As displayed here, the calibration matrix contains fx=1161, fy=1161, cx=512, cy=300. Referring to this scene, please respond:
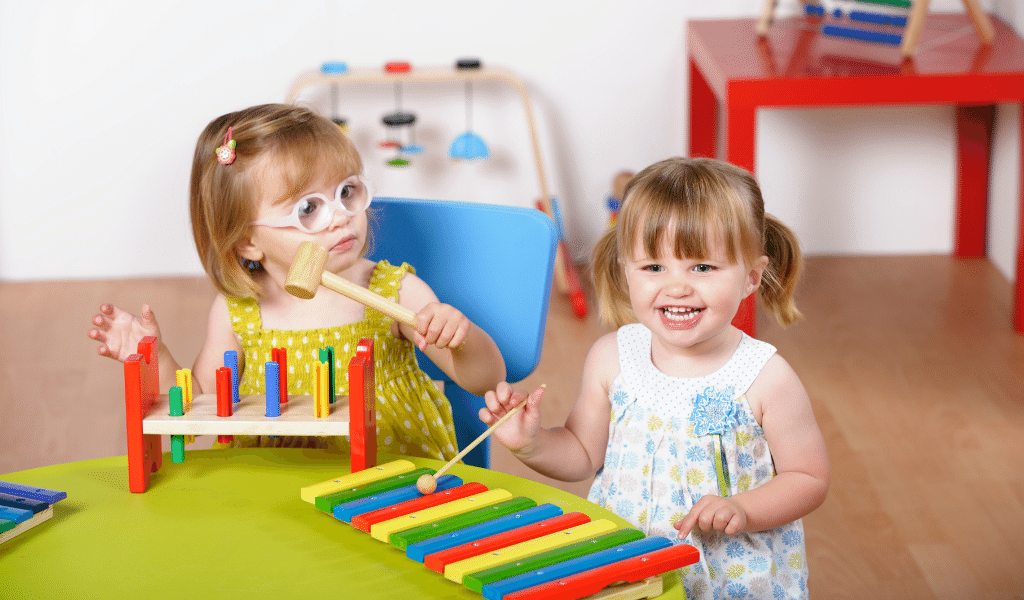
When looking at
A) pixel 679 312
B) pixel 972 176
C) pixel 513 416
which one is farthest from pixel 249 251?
pixel 972 176

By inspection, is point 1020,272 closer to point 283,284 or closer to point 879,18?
point 879,18

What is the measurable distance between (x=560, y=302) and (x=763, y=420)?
213cm

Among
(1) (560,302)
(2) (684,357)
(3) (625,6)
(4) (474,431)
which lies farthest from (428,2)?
(2) (684,357)

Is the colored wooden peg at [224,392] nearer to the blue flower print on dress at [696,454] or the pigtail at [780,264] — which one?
→ the blue flower print on dress at [696,454]

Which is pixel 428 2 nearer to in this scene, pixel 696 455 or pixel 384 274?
pixel 384 274

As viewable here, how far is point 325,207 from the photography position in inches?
55.1

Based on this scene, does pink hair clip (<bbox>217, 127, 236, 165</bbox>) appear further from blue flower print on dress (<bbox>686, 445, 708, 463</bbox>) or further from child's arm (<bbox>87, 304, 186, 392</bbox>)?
blue flower print on dress (<bbox>686, 445, 708, 463</bbox>)

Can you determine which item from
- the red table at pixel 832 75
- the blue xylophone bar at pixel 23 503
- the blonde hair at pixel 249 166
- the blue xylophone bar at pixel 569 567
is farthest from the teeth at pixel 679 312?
the red table at pixel 832 75

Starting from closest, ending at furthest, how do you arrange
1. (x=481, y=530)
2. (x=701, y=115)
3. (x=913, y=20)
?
1. (x=481, y=530)
2. (x=913, y=20)
3. (x=701, y=115)

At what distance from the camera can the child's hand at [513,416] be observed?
46.9 inches

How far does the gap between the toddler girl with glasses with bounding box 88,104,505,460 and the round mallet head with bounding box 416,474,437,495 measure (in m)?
0.24

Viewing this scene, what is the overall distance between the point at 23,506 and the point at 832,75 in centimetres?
216

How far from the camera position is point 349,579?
97 cm

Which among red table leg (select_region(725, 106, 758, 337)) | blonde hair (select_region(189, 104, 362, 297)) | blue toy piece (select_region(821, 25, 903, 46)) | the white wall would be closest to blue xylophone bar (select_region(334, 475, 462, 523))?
blonde hair (select_region(189, 104, 362, 297))
